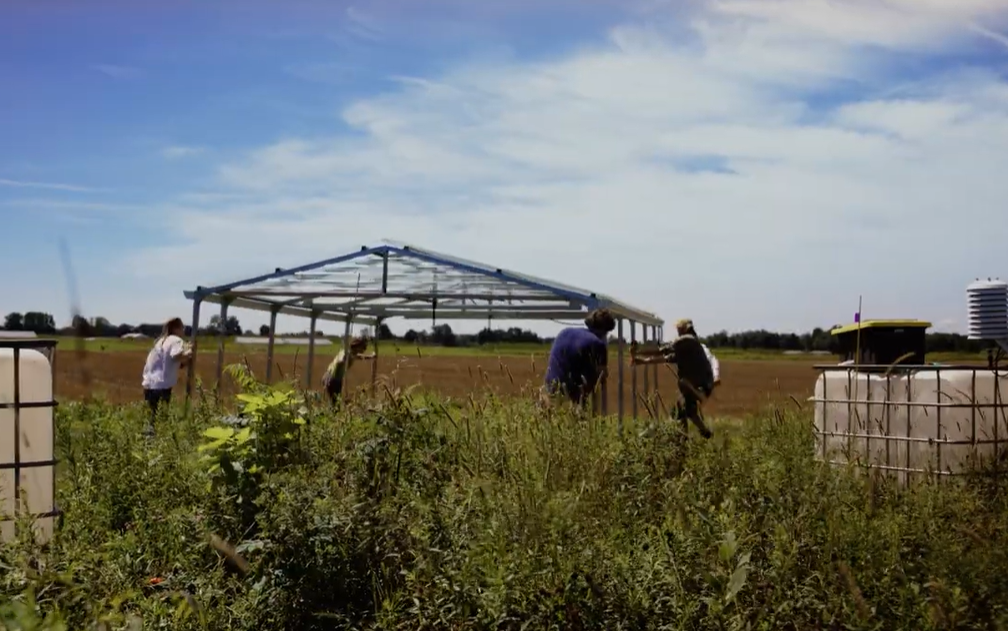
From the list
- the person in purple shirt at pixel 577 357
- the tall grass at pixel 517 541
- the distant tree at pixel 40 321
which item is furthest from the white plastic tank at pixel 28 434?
the person in purple shirt at pixel 577 357

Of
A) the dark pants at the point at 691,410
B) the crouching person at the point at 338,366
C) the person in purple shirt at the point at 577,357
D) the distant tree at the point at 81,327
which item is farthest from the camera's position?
the crouching person at the point at 338,366

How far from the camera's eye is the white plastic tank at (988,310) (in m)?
7.83

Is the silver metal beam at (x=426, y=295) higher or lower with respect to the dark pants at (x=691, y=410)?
higher

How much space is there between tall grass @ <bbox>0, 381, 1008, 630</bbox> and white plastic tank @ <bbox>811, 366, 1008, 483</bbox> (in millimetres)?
828

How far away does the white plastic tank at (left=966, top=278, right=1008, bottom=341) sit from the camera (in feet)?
25.7

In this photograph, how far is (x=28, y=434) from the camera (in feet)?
18.1

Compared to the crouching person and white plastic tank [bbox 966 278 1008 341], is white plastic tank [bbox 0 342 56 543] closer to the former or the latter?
the crouching person

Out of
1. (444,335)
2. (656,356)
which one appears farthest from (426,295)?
(656,356)

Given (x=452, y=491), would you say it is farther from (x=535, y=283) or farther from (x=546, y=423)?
(x=535, y=283)

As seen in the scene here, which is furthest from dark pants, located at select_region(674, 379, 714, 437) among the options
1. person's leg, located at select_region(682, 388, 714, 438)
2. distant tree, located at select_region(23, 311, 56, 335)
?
distant tree, located at select_region(23, 311, 56, 335)

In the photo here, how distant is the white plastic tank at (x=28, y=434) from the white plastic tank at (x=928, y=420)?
15.7ft

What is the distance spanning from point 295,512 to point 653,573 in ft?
5.23

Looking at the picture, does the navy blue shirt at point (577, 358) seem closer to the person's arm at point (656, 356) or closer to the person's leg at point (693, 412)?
the person's leg at point (693, 412)

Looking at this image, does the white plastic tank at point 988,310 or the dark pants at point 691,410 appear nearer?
the dark pants at point 691,410
